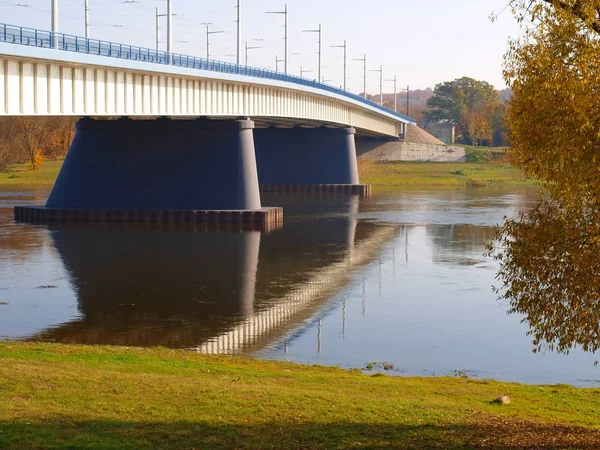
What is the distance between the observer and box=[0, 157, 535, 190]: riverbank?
96.4 metres

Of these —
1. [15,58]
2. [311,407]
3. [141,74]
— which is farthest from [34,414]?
[141,74]

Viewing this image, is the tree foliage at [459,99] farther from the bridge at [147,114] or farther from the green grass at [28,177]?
the bridge at [147,114]

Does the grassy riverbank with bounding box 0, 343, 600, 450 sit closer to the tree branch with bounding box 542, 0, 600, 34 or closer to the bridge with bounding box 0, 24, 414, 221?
the tree branch with bounding box 542, 0, 600, 34

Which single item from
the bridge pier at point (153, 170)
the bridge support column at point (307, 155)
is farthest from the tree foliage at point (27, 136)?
the bridge pier at point (153, 170)

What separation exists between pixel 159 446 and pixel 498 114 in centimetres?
15404


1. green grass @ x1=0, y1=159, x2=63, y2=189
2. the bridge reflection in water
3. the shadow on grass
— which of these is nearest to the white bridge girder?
the bridge reflection in water

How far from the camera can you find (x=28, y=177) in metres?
96.9

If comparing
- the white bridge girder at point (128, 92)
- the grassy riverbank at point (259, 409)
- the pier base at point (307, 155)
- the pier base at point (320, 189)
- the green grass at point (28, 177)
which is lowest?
the grassy riverbank at point (259, 409)

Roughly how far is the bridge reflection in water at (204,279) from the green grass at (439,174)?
169 feet

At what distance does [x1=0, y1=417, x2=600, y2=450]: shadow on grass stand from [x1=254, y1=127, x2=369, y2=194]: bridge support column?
254 feet


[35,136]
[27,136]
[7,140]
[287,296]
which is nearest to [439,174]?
[35,136]

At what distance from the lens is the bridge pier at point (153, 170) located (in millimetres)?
55469

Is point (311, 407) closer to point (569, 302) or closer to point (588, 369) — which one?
point (569, 302)

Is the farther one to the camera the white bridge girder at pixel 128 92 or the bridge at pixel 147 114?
the bridge at pixel 147 114
